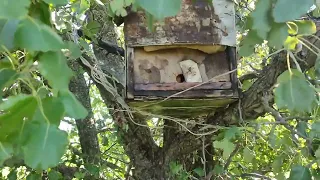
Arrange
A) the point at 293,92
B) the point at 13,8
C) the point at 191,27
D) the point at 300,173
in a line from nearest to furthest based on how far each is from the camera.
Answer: the point at 13,8 → the point at 293,92 → the point at 300,173 → the point at 191,27

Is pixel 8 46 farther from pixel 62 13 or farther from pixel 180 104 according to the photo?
pixel 62 13

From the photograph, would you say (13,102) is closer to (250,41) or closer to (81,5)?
(250,41)

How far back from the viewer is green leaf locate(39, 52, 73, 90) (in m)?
0.55

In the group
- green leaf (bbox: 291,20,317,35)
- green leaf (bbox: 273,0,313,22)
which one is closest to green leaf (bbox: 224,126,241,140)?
green leaf (bbox: 291,20,317,35)

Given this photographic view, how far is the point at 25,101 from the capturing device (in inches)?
21.2

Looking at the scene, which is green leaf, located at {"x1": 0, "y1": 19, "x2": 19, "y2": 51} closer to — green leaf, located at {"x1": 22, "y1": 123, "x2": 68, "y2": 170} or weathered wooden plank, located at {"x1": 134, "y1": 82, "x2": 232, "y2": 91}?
green leaf, located at {"x1": 22, "y1": 123, "x2": 68, "y2": 170}

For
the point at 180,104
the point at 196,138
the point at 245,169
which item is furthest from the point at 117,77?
the point at 245,169

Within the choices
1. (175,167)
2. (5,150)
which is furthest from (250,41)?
(175,167)

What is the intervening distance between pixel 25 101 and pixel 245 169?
1.70 m

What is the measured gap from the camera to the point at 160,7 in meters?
0.51

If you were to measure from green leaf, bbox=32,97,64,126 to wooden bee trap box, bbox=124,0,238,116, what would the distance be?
2.58 feet

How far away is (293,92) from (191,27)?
73 centimetres

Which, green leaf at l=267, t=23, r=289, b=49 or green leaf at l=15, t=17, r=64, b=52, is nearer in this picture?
green leaf at l=15, t=17, r=64, b=52

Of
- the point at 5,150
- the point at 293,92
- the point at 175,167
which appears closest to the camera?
the point at 5,150
